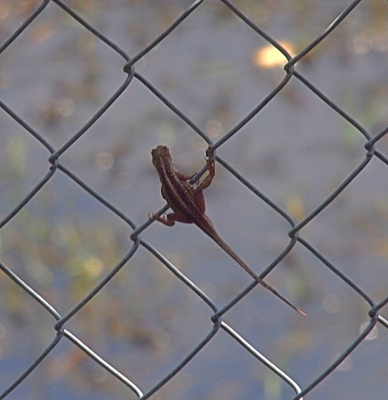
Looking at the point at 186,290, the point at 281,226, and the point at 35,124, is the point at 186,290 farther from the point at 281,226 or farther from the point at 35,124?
the point at 35,124

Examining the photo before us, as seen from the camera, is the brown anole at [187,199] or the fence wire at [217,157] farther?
the brown anole at [187,199]

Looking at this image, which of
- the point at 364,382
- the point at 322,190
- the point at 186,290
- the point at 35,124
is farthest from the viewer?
the point at 35,124

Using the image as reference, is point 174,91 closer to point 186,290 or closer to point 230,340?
point 186,290

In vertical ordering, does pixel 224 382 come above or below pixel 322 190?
below

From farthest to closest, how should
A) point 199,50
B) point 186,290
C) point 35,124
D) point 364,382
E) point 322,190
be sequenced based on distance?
1. point 199,50
2. point 35,124
3. point 322,190
4. point 186,290
5. point 364,382

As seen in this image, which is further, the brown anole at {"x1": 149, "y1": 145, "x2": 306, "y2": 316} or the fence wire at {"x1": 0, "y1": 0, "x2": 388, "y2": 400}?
the brown anole at {"x1": 149, "y1": 145, "x2": 306, "y2": 316}

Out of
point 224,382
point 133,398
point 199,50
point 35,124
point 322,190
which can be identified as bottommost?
point 133,398

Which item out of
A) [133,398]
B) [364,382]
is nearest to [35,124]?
[133,398]

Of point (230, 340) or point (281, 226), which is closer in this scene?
point (230, 340)

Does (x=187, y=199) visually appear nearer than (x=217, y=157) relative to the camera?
No
